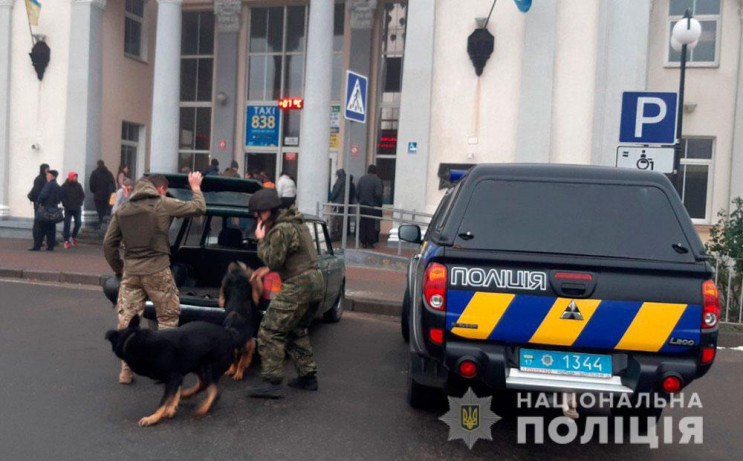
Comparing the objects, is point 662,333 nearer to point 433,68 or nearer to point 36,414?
point 36,414

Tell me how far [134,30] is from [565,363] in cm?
1854

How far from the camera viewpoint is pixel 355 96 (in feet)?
38.2

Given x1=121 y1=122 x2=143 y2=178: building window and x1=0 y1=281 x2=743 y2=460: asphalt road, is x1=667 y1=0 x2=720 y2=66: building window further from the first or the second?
x1=121 y1=122 x2=143 y2=178: building window

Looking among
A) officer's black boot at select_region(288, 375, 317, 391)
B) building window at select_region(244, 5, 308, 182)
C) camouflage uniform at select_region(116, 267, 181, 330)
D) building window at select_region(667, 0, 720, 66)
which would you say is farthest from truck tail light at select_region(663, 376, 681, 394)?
building window at select_region(244, 5, 308, 182)

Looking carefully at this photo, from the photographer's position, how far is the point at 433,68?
49.6 feet

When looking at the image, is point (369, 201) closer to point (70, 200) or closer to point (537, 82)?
point (537, 82)

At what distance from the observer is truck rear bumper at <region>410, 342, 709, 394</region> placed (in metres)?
4.17

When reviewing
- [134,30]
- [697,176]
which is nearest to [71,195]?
[134,30]

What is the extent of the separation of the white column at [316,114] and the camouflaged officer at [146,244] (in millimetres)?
9313

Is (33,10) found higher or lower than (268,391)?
higher

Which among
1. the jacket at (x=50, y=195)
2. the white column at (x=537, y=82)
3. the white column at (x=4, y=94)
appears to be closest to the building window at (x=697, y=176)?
the white column at (x=537, y=82)

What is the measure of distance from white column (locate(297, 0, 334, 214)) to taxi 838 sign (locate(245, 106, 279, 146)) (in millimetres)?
5105

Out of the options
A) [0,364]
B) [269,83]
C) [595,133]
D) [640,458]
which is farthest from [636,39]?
[0,364]

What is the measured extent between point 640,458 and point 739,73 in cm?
1419
